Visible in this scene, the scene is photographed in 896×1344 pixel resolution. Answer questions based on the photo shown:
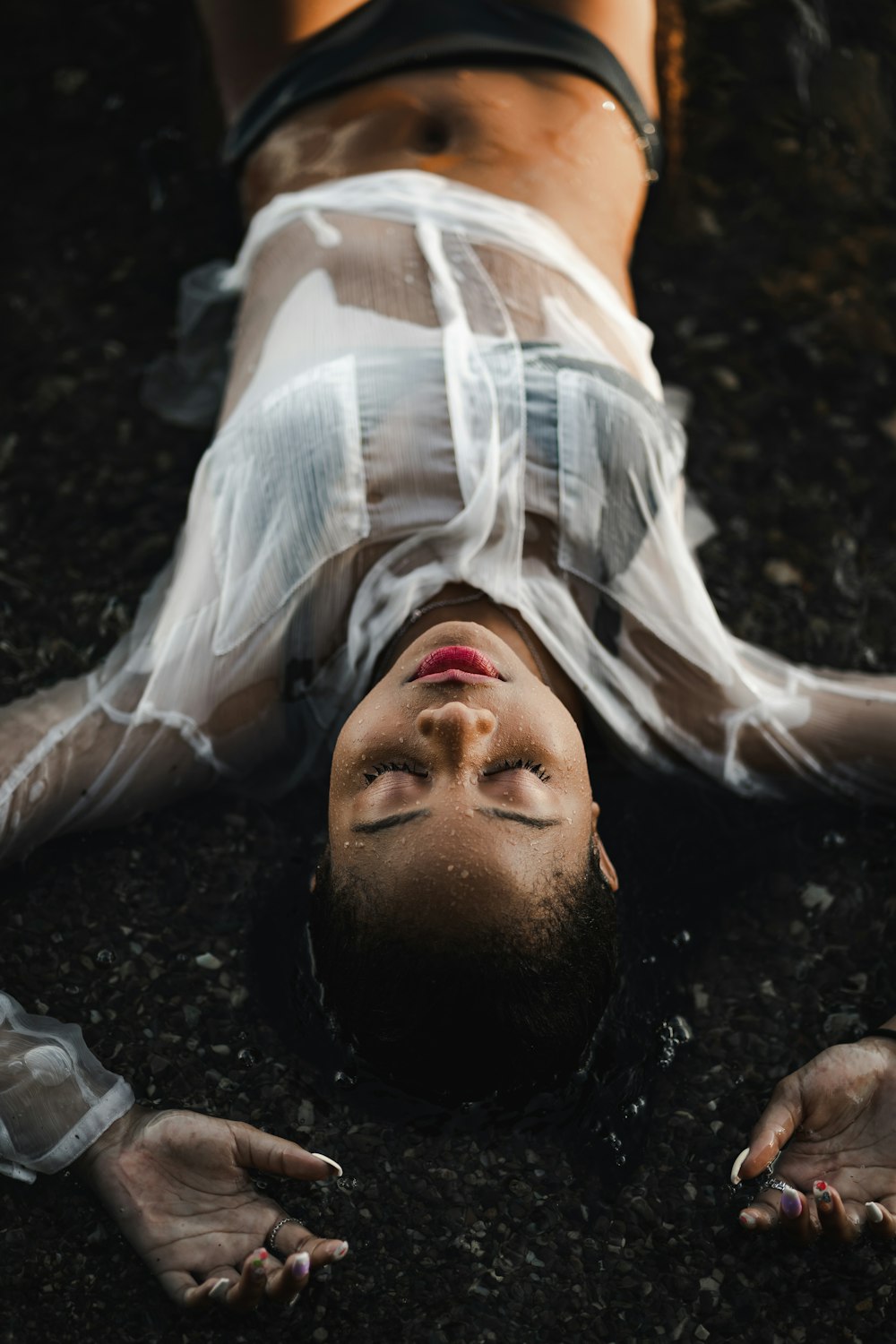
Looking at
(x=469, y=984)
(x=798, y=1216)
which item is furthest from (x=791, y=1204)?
(x=469, y=984)

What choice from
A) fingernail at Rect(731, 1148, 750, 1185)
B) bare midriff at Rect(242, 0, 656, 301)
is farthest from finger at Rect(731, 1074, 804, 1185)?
bare midriff at Rect(242, 0, 656, 301)

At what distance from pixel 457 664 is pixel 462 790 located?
0.22 meters

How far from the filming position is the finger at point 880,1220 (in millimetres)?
1923

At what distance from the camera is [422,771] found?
1.92 metres

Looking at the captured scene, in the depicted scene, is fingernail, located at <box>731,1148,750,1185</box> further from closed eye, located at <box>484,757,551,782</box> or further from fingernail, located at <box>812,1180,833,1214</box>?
closed eye, located at <box>484,757,551,782</box>

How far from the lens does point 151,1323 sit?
6.53 feet

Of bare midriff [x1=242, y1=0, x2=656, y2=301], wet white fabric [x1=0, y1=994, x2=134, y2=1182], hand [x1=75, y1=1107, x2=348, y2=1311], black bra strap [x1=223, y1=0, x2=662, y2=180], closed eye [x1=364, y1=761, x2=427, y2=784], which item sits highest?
black bra strap [x1=223, y1=0, x2=662, y2=180]

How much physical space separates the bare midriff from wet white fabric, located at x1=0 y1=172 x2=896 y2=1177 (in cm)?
14

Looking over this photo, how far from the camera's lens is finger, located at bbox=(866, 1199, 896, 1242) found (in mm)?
1923

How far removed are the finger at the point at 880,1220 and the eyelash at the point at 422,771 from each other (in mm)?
754

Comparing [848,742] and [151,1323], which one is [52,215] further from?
[151,1323]

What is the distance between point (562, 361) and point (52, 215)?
5.64ft

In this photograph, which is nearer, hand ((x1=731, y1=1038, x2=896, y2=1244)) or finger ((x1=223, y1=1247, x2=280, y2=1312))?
finger ((x1=223, y1=1247, x2=280, y2=1312))

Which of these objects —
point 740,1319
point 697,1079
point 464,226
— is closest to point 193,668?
point 464,226
